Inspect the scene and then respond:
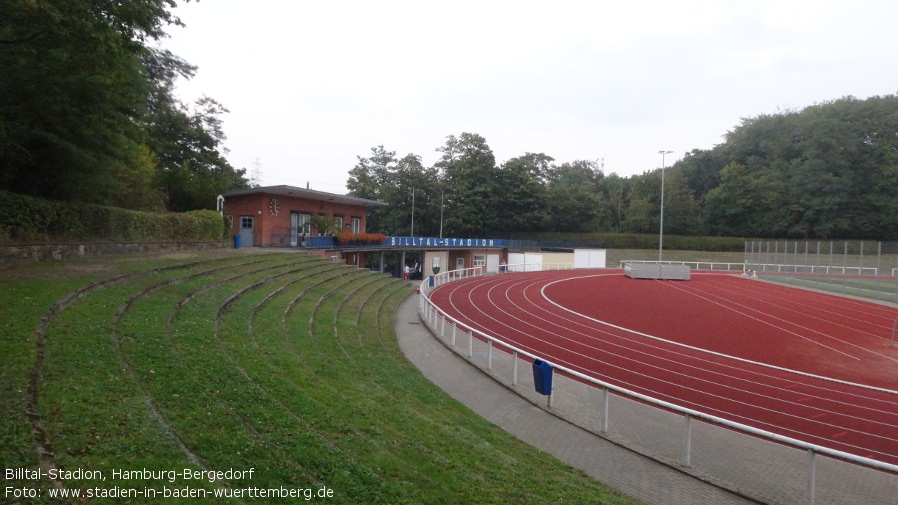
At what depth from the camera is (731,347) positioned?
59.1ft

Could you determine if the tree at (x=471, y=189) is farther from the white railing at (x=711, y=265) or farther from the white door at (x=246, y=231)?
the white door at (x=246, y=231)

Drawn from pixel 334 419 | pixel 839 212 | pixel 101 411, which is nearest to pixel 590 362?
pixel 334 419

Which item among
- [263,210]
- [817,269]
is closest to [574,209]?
[817,269]

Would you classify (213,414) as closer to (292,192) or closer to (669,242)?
(292,192)

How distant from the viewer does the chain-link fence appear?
3231 cm

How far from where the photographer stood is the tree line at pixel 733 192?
214ft

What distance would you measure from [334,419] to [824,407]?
11.3 metres

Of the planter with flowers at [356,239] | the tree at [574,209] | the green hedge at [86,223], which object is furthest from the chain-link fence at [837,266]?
the green hedge at [86,223]

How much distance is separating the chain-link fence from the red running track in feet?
6.98

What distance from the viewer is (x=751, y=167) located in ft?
256

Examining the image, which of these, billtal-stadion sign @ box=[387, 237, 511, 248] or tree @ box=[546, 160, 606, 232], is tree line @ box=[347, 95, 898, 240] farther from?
billtal-stadion sign @ box=[387, 237, 511, 248]

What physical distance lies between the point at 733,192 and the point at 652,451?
74.6m

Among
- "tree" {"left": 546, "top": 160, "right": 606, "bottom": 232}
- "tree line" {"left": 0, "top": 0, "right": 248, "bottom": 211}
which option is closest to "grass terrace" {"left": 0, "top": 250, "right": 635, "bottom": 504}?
"tree line" {"left": 0, "top": 0, "right": 248, "bottom": 211}

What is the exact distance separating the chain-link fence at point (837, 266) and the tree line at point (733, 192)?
26.9 metres
